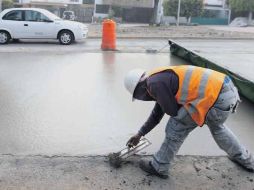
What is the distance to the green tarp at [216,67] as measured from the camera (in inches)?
290

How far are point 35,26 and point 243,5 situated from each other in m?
46.6

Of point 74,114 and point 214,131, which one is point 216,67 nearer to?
point 74,114

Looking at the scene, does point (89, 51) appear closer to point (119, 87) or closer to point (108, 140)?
point (119, 87)

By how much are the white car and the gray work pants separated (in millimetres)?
13183

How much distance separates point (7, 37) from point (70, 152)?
1266 cm

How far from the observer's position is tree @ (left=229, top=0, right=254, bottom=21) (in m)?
57.3

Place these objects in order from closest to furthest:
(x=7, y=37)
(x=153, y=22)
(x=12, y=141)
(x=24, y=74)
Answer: (x=12, y=141) < (x=24, y=74) < (x=7, y=37) < (x=153, y=22)

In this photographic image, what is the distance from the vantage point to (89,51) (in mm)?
14781

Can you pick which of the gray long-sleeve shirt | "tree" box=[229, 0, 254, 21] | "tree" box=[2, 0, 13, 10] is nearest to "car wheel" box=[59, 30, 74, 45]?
the gray long-sleeve shirt

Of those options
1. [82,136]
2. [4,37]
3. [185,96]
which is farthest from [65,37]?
[185,96]

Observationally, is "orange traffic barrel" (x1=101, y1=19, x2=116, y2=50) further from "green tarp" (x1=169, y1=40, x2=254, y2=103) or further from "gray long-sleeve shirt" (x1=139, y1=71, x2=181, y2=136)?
"gray long-sleeve shirt" (x1=139, y1=71, x2=181, y2=136)

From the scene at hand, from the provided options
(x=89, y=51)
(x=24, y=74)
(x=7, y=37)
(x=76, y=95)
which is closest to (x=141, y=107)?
(x=76, y=95)

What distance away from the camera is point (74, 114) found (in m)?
6.87

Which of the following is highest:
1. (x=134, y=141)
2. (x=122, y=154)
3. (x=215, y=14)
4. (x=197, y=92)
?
(x=215, y=14)
